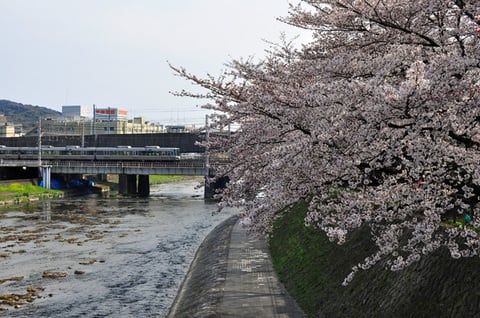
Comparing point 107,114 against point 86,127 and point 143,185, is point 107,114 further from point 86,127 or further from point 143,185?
point 143,185

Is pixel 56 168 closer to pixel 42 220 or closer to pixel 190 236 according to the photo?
pixel 42 220

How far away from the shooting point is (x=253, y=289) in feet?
61.3

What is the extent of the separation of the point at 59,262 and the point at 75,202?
115 feet

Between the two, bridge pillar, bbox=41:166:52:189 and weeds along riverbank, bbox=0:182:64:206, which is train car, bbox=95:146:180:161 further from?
weeds along riverbank, bbox=0:182:64:206

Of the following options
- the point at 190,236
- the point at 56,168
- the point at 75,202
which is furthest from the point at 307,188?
the point at 56,168

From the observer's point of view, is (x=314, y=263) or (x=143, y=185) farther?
(x=143, y=185)

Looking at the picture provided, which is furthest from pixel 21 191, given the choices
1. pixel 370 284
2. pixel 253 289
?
pixel 370 284

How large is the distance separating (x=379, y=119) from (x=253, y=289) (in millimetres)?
11924

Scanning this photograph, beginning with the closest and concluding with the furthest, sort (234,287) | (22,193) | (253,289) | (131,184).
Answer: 1. (253,289)
2. (234,287)
3. (22,193)
4. (131,184)

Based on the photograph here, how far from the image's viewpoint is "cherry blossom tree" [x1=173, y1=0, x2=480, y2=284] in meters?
8.16

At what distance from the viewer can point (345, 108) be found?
884 centimetres

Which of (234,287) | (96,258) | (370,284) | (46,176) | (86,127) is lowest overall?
(96,258)

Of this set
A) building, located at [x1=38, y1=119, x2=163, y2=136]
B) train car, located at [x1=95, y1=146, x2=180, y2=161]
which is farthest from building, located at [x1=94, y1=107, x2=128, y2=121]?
train car, located at [x1=95, y1=146, x2=180, y2=161]

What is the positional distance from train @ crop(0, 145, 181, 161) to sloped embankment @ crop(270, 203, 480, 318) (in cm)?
5712
